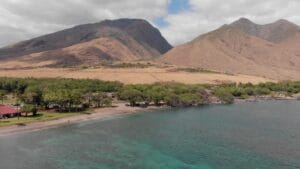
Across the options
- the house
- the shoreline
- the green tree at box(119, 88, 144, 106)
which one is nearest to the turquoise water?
the shoreline

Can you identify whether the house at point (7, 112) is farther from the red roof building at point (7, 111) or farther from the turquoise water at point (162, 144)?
the turquoise water at point (162, 144)

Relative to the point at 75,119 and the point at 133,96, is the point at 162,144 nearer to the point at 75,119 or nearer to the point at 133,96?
the point at 75,119

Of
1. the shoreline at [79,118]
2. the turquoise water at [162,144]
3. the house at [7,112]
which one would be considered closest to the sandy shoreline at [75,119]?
the shoreline at [79,118]

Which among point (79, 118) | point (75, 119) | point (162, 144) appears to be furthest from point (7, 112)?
point (162, 144)

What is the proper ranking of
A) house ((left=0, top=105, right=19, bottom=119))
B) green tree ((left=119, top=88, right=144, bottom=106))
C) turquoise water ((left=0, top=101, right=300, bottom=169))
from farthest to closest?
1. green tree ((left=119, top=88, right=144, bottom=106))
2. house ((left=0, top=105, right=19, bottom=119))
3. turquoise water ((left=0, top=101, right=300, bottom=169))

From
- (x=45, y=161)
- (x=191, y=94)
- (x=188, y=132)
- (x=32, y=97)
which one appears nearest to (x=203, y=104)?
(x=191, y=94)

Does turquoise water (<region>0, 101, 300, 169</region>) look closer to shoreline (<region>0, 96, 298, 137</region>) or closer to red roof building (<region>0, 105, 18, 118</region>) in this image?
shoreline (<region>0, 96, 298, 137</region>)
